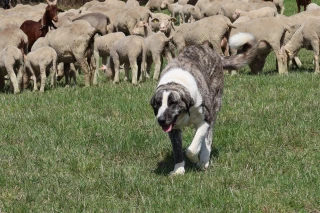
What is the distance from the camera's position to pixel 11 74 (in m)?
13.8

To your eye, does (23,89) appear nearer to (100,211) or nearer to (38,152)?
(38,152)

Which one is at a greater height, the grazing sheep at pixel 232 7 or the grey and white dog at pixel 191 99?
the grey and white dog at pixel 191 99

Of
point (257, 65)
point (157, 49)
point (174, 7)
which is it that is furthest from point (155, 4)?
point (257, 65)

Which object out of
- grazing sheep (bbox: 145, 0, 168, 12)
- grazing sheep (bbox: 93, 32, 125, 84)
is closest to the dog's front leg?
grazing sheep (bbox: 93, 32, 125, 84)

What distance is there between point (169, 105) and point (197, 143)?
0.64 meters

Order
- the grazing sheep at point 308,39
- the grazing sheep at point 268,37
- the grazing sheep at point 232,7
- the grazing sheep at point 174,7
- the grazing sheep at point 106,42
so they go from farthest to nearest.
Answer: the grazing sheep at point 174,7
the grazing sheep at point 232,7
the grazing sheep at point 106,42
the grazing sheep at point 268,37
the grazing sheep at point 308,39

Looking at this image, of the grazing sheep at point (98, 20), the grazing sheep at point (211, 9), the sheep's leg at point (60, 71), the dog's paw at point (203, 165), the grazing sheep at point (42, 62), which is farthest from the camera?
the grazing sheep at point (211, 9)

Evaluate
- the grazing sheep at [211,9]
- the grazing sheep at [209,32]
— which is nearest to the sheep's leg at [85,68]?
the grazing sheep at [209,32]

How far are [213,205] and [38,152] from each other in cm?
298

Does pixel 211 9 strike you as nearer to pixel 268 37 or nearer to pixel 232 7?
pixel 232 7

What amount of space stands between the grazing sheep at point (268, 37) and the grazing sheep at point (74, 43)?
3391 mm

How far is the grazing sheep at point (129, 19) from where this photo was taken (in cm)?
2148

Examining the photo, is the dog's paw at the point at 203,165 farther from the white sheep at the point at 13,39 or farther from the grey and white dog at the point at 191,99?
the white sheep at the point at 13,39

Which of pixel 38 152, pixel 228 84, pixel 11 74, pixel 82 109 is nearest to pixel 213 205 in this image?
pixel 38 152
